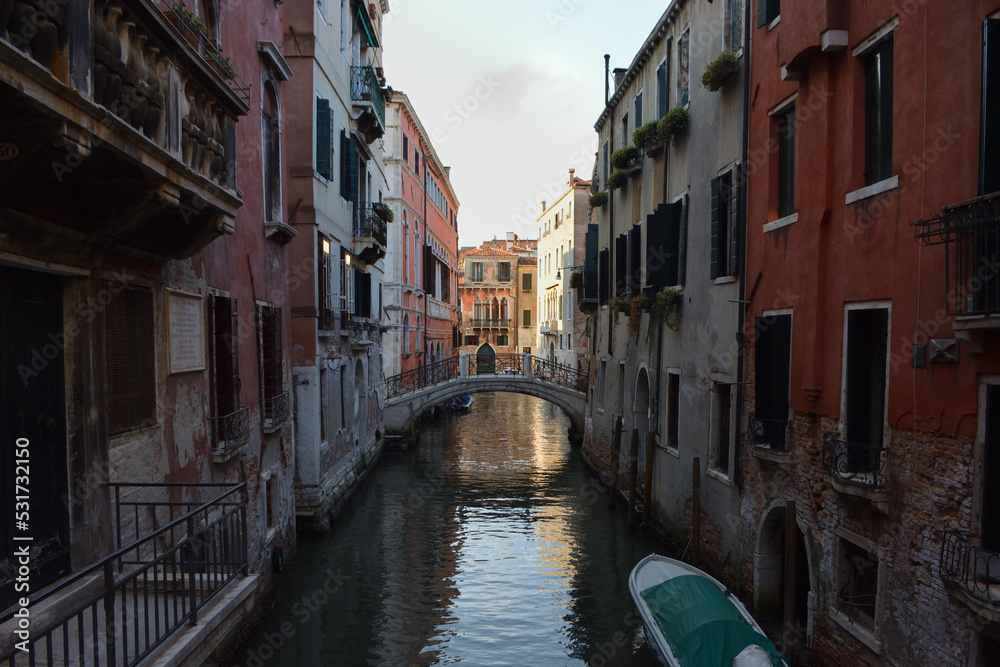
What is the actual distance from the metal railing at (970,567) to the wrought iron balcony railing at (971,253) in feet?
5.43

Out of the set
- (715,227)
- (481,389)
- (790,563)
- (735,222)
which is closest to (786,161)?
(735,222)

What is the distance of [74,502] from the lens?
16.5 ft

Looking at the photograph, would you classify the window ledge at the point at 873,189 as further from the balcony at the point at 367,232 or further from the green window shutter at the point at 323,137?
the balcony at the point at 367,232

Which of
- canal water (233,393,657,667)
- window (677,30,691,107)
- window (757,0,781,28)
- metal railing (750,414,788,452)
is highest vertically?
window (677,30,691,107)

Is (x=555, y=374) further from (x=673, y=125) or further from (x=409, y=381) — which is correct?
(x=673, y=125)

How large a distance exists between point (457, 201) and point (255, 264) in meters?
37.9

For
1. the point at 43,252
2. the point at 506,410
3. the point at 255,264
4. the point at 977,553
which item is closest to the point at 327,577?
the point at 255,264

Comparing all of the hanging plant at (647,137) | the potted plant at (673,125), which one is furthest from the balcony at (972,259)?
the hanging plant at (647,137)

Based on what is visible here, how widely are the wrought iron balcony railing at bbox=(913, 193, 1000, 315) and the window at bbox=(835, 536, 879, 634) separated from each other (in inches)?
106

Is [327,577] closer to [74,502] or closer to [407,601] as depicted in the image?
[407,601]

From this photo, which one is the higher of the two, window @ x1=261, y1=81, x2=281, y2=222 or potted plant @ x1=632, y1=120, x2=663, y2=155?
potted plant @ x1=632, y1=120, x2=663, y2=155

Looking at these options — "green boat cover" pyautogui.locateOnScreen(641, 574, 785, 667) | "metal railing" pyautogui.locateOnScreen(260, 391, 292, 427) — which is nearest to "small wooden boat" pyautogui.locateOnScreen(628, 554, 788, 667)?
"green boat cover" pyautogui.locateOnScreen(641, 574, 785, 667)

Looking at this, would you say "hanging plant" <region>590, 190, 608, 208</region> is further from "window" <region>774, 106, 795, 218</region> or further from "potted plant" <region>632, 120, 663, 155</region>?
"window" <region>774, 106, 795, 218</region>

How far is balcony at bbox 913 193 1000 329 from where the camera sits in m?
4.73
